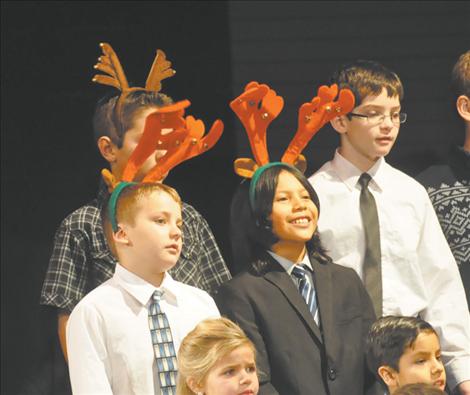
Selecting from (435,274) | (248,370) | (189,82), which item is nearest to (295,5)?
(189,82)

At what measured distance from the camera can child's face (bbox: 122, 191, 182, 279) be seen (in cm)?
564

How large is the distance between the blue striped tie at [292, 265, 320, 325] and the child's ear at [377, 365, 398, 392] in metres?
0.29

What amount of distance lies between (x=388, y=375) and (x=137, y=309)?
0.92 metres

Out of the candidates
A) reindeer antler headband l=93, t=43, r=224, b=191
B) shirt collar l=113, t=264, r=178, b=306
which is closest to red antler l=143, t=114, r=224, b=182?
reindeer antler headband l=93, t=43, r=224, b=191

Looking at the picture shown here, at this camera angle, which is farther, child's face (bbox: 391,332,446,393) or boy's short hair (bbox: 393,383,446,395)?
child's face (bbox: 391,332,446,393)

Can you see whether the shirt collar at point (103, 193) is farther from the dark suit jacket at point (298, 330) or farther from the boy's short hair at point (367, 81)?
the boy's short hair at point (367, 81)

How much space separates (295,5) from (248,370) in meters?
2.69

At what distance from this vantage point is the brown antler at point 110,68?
619 centimetres

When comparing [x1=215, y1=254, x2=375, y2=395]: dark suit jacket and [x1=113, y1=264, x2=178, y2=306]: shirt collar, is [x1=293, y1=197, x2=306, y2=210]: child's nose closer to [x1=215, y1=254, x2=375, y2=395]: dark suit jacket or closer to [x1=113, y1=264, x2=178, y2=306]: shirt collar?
[x1=215, y1=254, x2=375, y2=395]: dark suit jacket

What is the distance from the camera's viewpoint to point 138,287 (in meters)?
5.65

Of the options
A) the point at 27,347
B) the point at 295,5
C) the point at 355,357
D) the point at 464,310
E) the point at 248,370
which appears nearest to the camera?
the point at 248,370

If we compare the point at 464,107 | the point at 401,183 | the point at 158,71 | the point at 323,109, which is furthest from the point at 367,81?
the point at 158,71

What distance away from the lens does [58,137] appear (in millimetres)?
7367

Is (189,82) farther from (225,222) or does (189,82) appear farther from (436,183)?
(436,183)
